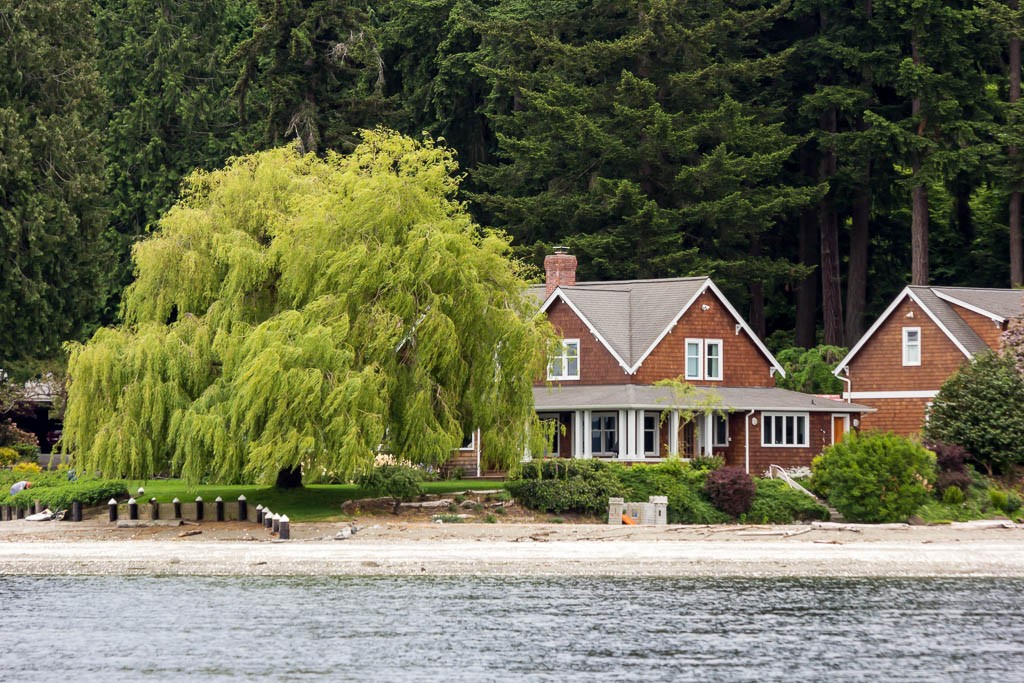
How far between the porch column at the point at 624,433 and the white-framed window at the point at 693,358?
4.58m

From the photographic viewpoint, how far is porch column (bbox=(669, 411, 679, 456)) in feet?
182

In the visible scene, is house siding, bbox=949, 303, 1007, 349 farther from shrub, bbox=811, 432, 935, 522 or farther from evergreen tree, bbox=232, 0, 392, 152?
evergreen tree, bbox=232, 0, 392, 152

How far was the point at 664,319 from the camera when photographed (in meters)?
59.2

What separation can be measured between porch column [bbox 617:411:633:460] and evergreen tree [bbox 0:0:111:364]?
25.2 meters

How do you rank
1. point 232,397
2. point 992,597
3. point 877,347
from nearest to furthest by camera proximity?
point 992,597 < point 232,397 < point 877,347

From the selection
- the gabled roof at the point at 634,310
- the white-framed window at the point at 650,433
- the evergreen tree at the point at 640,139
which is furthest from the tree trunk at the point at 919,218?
the white-framed window at the point at 650,433

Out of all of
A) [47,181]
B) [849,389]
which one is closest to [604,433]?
[849,389]

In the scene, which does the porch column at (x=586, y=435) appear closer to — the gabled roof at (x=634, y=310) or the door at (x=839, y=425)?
the gabled roof at (x=634, y=310)

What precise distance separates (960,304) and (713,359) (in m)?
10.0

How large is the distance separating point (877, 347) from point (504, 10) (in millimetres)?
30403

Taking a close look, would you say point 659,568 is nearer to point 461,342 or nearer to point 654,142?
point 461,342

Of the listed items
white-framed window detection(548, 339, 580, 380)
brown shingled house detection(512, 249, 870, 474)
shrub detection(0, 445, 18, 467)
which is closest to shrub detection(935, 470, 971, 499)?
brown shingled house detection(512, 249, 870, 474)

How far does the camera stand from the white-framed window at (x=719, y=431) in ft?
194

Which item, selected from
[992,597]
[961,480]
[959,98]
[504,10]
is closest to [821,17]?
[959,98]
